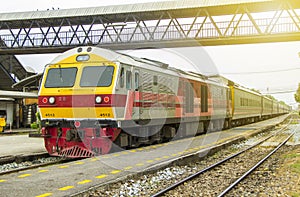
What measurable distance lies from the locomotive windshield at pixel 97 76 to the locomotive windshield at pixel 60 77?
0.39 metres

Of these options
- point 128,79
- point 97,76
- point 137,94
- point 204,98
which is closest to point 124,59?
point 128,79

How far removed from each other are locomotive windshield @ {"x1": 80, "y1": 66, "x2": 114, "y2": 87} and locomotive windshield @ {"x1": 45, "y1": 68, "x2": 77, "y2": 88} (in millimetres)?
394

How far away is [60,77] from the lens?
41.3 feet

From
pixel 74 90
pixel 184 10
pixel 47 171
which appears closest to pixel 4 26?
pixel 184 10

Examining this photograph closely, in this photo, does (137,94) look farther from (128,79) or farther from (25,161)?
(25,161)

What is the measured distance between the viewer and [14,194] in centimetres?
702

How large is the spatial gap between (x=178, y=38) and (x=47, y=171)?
19.7 meters

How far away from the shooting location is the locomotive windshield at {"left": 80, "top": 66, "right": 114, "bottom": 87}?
1186cm

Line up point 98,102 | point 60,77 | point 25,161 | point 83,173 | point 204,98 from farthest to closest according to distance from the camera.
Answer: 1. point 204,98
2. point 60,77
3. point 25,161
4. point 98,102
5. point 83,173

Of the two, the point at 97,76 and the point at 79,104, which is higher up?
the point at 97,76

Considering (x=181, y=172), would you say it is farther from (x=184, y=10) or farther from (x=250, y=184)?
(x=184, y=10)

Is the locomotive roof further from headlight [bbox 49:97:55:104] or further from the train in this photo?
headlight [bbox 49:97:55:104]

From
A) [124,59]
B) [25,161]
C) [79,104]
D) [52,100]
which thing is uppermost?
[124,59]

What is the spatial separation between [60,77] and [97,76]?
135 cm
